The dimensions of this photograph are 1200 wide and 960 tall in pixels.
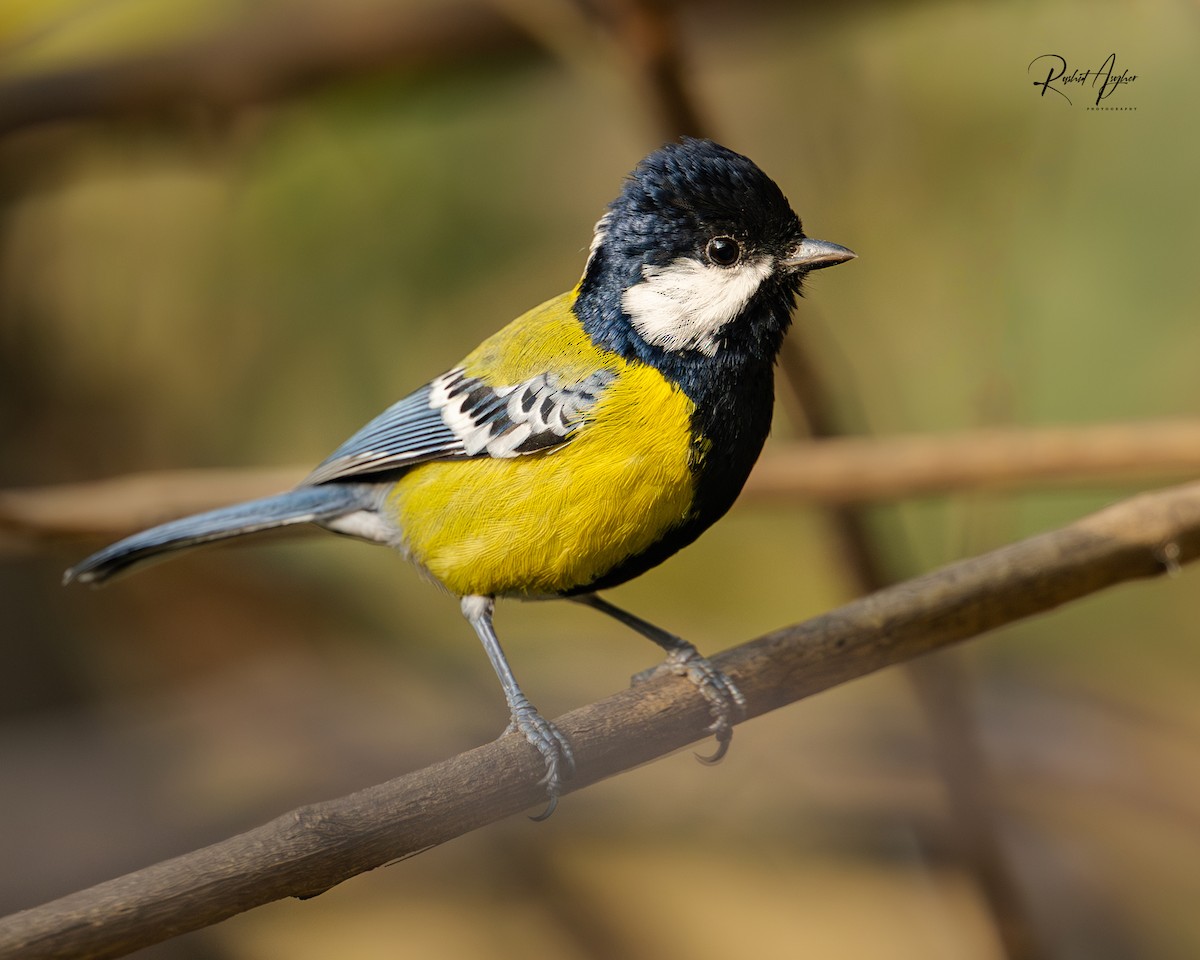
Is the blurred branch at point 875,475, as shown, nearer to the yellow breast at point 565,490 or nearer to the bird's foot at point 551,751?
the yellow breast at point 565,490

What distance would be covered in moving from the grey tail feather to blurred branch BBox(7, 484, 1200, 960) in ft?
2.99

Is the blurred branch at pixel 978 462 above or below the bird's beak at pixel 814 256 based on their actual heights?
below

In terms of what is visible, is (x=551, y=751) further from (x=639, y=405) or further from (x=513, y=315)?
(x=513, y=315)

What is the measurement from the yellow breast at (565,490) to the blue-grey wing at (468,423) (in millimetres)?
29

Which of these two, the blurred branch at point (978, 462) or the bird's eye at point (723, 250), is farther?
the blurred branch at point (978, 462)

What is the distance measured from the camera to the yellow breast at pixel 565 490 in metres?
2.26

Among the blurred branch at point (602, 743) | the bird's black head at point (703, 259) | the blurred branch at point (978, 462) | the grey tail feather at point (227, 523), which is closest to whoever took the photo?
the blurred branch at point (602, 743)

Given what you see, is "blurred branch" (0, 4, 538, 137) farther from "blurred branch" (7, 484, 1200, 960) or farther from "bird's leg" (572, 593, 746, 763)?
"blurred branch" (7, 484, 1200, 960)

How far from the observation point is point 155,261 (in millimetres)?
4762

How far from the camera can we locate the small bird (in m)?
2.27

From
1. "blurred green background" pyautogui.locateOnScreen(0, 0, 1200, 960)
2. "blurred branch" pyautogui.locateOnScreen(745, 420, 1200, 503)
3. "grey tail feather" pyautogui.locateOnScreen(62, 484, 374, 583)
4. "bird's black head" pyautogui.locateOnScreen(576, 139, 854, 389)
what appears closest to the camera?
"bird's black head" pyautogui.locateOnScreen(576, 139, 854, 389)

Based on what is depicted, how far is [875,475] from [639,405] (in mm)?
1139
